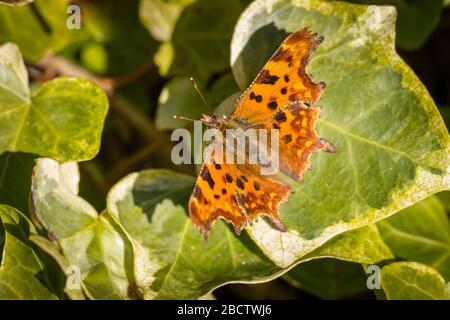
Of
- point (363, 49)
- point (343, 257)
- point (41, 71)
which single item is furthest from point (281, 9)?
point (41, 71)

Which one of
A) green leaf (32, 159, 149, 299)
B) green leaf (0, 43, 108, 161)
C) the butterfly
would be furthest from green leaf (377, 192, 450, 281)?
green leaf (0, 43, 108, 161)

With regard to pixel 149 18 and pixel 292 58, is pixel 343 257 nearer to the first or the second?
pixel 292 58

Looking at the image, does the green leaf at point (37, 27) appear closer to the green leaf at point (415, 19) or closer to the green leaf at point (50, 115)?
the green leaf at point (50, 115)

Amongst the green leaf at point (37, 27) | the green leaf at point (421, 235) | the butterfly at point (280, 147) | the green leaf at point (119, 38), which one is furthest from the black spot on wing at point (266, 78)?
the green leaf at point (119, 38)

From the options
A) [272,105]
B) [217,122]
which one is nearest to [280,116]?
[272,105]

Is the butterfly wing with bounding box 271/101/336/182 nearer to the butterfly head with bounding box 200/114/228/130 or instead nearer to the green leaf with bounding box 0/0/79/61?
the butterfly head with bounding box 200/114/228/130

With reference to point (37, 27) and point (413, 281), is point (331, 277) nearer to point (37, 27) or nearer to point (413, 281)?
point (413, 281)
